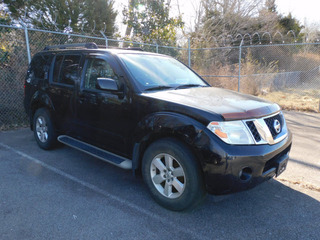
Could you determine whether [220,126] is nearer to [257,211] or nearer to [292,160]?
[257,211]

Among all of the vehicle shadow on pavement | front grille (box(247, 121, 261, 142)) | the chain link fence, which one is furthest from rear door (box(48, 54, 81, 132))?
front grille (box(247, 121, 261, 142))

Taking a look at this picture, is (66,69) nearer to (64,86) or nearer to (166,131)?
(64,86)

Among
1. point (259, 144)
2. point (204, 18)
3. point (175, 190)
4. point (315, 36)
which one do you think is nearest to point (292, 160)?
point (259, 144)

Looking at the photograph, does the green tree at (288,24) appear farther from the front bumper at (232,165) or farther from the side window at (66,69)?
the front bumper at (232,165)

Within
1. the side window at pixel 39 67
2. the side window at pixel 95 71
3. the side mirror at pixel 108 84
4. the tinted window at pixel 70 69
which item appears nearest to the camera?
the side mirror at pixel 108 84

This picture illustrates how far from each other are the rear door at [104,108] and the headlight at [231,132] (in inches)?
45.9

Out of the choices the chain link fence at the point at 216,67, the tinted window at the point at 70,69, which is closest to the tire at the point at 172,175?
the tinted window at the point at 70,69

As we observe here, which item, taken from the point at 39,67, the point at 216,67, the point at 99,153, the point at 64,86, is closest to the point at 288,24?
the point at 216,67

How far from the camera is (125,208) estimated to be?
2.83 metres

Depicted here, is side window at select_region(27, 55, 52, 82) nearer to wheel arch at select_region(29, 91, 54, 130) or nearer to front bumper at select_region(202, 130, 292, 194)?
wheel arch at select_region(29, 91, 54, 130)

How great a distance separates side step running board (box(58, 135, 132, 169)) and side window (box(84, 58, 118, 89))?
912mm

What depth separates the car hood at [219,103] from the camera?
253 centimetres

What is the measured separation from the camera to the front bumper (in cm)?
233

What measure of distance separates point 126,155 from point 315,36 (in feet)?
74.5
